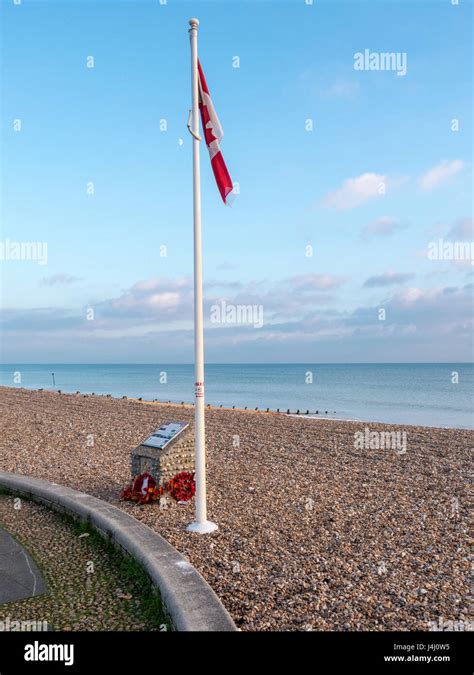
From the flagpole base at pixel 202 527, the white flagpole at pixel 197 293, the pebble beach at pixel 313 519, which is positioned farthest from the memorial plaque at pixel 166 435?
the flagpole base at pixel 202 527

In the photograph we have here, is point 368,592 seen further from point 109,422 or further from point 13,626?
point 109,422

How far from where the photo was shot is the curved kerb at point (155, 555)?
14.4 ft

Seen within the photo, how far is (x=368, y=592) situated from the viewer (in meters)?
5.28

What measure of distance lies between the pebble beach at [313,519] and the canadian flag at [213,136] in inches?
181

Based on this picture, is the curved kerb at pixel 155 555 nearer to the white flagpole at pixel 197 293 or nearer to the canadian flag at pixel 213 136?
the white flagpole at pixel 197 293

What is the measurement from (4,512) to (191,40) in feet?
23.1

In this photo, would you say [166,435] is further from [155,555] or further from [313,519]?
[155,555]

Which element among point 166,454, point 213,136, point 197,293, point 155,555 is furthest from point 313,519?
point 213,136

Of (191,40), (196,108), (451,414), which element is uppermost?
(191,40)

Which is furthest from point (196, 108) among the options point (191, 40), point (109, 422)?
point (109, 422)

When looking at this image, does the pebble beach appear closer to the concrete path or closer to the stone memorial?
A: the stone memorial

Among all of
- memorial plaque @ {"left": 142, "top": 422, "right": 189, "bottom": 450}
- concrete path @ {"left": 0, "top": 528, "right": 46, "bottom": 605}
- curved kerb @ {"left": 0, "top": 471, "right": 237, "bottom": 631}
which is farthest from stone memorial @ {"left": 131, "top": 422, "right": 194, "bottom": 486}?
concrete path @ {"left": 0, "top": 528, "right": 46, "bottom": 605}

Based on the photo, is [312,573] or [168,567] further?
[312,573]

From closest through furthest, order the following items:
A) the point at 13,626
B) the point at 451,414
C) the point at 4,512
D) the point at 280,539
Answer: the point at 13,626
the point at 280,539
the point at 4,512
the point at 451,414
